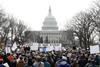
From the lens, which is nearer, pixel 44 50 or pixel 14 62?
pixel 14 62

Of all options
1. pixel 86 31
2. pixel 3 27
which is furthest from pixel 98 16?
pixel 3 27

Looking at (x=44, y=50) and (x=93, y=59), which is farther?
(x=44, y=50)

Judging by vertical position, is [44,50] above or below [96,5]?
below

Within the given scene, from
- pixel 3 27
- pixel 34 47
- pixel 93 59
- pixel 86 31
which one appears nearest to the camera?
pixel 93 59

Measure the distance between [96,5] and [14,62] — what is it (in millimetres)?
42339

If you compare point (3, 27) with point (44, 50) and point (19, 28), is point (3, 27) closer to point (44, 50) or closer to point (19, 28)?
point (19, 28)

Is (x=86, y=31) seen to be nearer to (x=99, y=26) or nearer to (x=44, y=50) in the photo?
(x=99, y=26)

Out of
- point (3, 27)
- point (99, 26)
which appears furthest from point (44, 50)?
point (3, 27)

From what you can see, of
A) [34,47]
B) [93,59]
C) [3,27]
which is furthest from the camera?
[3,27]

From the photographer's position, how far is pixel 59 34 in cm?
19162

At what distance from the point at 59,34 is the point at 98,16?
128802 millimetres

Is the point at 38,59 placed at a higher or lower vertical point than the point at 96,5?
lower

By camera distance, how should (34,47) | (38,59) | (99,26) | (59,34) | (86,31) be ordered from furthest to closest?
1. (59,34)
2. (86,31)
3. (99,26)
4. (34,47)
5. (38,59)

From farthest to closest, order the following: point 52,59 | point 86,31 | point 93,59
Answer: point 86,31
point 52,59
point 93,59
